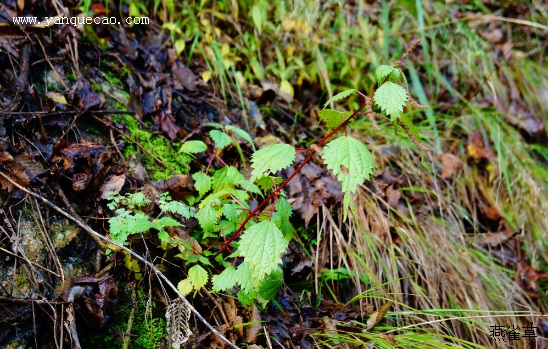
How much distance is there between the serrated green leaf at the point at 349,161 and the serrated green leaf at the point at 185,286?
0.72 metres

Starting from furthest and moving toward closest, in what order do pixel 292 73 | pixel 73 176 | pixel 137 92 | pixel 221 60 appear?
1. pixel 292 73
2. pixel 221 60
3. pixel 137 92
4. pixel 73 176

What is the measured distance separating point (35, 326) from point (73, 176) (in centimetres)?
60

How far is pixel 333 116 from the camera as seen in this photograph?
1333mm

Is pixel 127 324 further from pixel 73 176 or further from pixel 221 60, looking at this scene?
pixel 221 60

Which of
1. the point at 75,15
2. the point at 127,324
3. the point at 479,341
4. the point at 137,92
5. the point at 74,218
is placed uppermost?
the point at 75,15

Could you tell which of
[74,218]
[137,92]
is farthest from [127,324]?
[137,92]

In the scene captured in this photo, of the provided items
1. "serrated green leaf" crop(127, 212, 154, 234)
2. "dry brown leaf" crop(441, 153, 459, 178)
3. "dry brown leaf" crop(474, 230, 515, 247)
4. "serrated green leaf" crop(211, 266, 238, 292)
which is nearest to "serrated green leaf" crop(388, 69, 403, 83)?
"serrated green leaf" crop(211, 266, 238, 292)

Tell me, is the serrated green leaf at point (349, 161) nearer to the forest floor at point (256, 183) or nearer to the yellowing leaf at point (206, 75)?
the forest floor at point (256, 183)

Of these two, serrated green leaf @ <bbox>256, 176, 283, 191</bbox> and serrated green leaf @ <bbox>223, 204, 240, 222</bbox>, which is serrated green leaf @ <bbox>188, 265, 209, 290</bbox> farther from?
serrated green leaf @ <bbox>256, 176, 283, 191</bbox>

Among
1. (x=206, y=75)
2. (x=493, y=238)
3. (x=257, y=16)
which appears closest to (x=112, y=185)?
(x=206, y=75)

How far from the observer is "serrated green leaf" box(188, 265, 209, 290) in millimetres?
1425

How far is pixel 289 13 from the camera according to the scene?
114 inches

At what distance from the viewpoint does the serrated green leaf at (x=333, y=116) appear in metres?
1.30

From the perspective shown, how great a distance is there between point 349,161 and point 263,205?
48 centimetres
